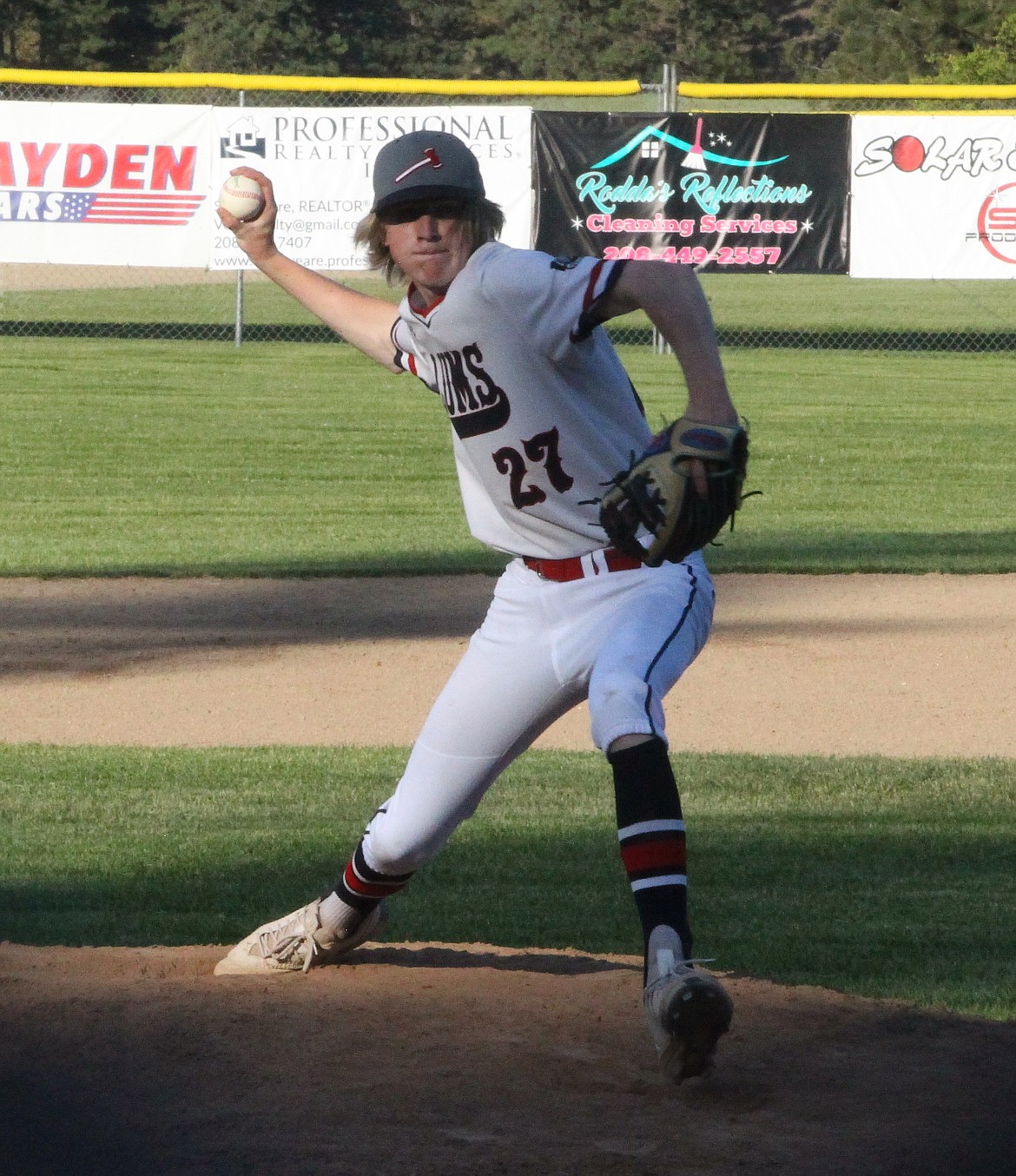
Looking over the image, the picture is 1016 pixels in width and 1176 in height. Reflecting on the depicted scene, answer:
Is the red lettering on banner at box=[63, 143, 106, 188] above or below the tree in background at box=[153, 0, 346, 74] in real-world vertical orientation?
below

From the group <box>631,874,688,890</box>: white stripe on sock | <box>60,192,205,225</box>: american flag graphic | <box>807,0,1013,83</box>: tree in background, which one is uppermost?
<box>807,0,1013,83</box>: tree in background

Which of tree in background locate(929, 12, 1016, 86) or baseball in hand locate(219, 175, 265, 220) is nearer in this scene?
baseball in hand locate(219, 175, 265, 220)

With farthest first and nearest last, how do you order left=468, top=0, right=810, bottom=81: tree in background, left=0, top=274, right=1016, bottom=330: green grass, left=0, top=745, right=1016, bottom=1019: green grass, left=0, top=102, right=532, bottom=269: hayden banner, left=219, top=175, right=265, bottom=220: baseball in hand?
1. left=468, top=0, right=810, bottom=81: tree in background
2. left=0, top=274, right=1016, bottom=330: green grass
3. left=0, top=102, right=532, bottom=269: hayden banner
4. left=0, top=745, right=1016, bottom=1019: green grass
5. left=219, top=175, right=265, bottom=220: baseball in hand

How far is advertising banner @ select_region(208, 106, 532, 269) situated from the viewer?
53.5ft

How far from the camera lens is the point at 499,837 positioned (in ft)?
18.3

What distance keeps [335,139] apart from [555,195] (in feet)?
6.90

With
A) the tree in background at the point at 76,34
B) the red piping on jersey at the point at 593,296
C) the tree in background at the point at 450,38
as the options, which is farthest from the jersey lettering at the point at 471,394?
the tree in background at the point at 76,34

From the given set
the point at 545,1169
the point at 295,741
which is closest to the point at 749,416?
the point at 295,741

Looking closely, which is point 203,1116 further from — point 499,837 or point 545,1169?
point 499,837

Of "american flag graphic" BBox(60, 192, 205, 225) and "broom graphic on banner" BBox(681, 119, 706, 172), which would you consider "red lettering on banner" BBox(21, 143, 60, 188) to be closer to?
"american flag graphic" BBox(60, 192, 205, 225)

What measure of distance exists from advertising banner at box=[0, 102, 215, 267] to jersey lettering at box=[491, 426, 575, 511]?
1369cm

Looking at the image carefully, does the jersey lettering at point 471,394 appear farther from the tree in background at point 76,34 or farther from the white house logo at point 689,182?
the tree in background at point 76,34

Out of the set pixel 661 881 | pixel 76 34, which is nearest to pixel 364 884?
pixel 661 881

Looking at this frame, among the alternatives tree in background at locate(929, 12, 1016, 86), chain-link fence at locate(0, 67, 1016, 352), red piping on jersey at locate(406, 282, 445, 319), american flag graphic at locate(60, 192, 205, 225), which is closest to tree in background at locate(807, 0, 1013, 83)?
tree in background at locate(929, 12, 1016, 86)
